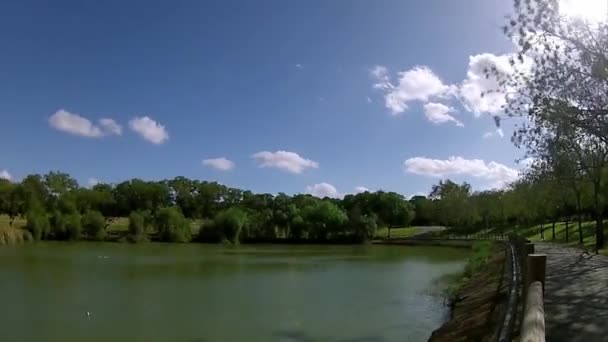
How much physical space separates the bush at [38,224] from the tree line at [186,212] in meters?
0.15

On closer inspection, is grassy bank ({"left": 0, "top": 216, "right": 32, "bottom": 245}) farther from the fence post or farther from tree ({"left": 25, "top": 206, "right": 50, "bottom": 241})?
the fence post

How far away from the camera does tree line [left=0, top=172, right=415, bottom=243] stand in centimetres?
10256

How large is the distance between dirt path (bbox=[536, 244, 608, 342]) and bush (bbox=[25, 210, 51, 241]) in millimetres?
87788

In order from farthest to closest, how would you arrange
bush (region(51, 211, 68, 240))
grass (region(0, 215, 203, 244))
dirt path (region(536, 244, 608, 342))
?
bush (region(51, 211, 68, 240)), grass (region(0, 215, 203, 244)), dirt path (region(536, 244, 608, 342))

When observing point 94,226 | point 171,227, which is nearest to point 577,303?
point 171,227

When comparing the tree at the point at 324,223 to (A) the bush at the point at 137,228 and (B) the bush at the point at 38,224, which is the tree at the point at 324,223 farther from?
(B) the bush at the point at 38,224

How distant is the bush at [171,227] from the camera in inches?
4099

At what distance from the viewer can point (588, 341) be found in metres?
8.83

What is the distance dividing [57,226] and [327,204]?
174 ft

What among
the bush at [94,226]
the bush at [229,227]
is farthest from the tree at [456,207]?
the bush at [94,226]

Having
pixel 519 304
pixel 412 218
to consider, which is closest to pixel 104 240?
pixel 412 218

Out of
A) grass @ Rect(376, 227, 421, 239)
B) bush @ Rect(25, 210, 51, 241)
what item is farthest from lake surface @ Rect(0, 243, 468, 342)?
grass @ Rect(376, 227, 421, 239)

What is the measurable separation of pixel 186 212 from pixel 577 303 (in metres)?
136

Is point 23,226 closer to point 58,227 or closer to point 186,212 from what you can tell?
point 58,227
